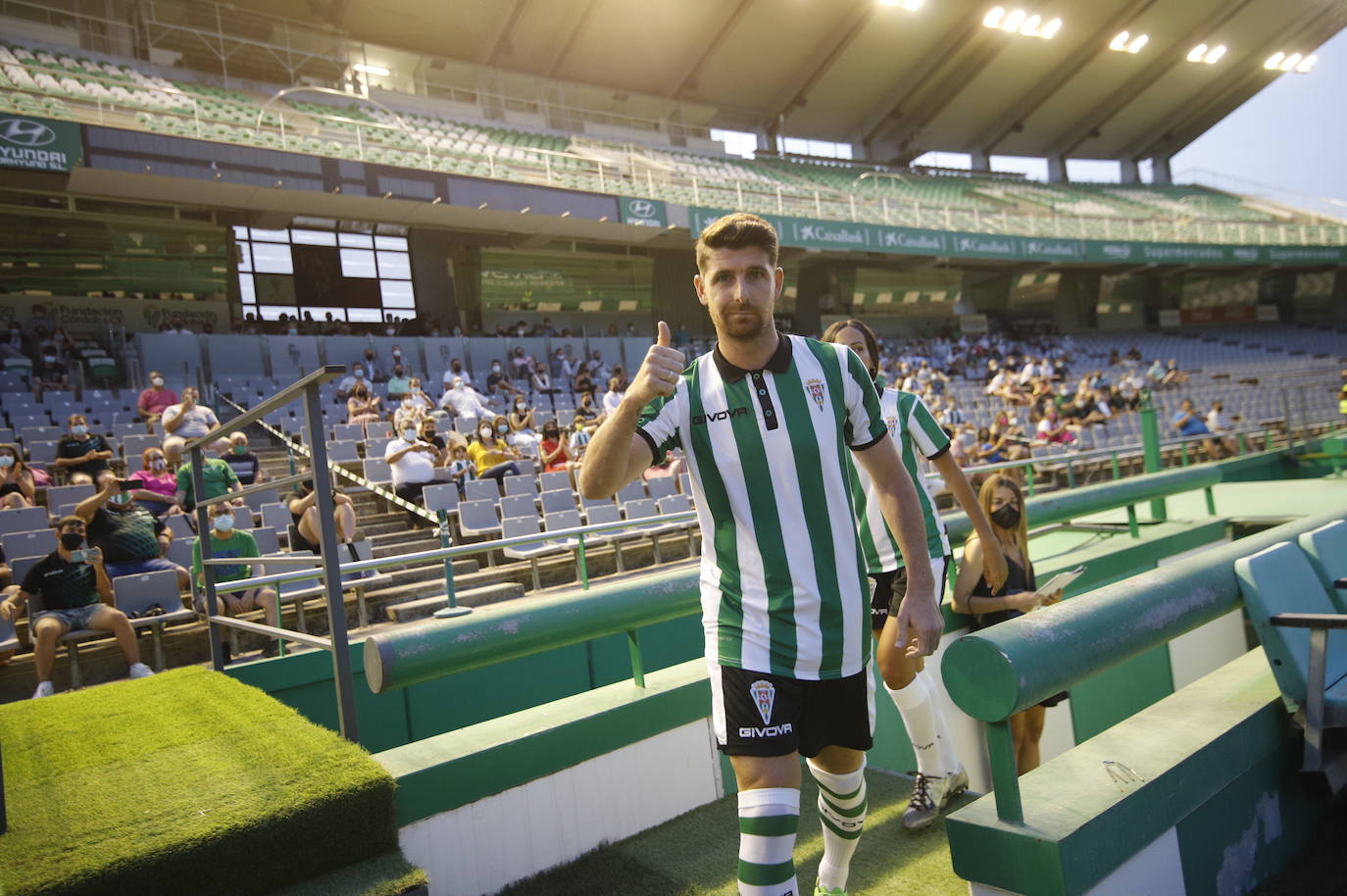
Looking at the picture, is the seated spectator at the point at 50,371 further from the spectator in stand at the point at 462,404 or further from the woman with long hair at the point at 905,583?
the woman with long hair at the point at 905,583

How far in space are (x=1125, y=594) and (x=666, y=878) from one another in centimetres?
152

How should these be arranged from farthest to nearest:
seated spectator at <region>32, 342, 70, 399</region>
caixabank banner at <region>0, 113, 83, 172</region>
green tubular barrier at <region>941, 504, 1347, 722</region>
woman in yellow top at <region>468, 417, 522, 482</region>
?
1. seated spectator at <region>32, 342, 70, 399</region>
2. caixabank banner at <region>0, 113, 83, 172</region>
3. woman in yellow top at <region>468, 417, 522, 482</region>
4. green tubular barrier at <region>941, 504, 1347, 722</region>

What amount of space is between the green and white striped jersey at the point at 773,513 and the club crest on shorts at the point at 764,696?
0.12 feet

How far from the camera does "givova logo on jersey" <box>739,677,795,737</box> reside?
68.4 inches

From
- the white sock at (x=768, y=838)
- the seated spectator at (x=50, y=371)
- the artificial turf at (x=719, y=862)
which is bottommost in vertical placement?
the artificial turf at (x=719, y=862)

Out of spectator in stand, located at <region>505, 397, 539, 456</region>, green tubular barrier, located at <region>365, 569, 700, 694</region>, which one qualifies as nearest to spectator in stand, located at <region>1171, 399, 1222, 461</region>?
spectator in stand, located at <region>505, 397, 539, 456</region>

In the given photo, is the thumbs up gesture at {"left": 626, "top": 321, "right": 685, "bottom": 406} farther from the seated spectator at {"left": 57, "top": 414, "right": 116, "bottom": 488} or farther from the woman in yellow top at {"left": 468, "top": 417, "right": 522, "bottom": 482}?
the seated spectator at {"left": 57, "top": 414, "right": 116, "bottom": 488}

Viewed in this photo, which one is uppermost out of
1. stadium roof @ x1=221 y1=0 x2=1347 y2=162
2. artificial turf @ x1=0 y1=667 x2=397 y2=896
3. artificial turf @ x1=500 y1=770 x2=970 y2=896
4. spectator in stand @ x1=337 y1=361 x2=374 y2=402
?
stadium roof @ x1=221 y1=0 x2=1347 y2=162

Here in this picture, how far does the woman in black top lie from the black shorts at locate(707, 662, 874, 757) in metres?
1.65

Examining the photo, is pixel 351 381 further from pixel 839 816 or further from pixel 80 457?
pixel 839 816

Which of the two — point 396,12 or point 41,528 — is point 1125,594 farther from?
point 396,12

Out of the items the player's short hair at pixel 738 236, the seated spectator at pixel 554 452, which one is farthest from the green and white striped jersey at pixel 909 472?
the seated spectator at pixel 554 452

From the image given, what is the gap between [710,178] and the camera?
24.7 meters

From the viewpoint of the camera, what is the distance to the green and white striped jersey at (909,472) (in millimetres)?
2789
